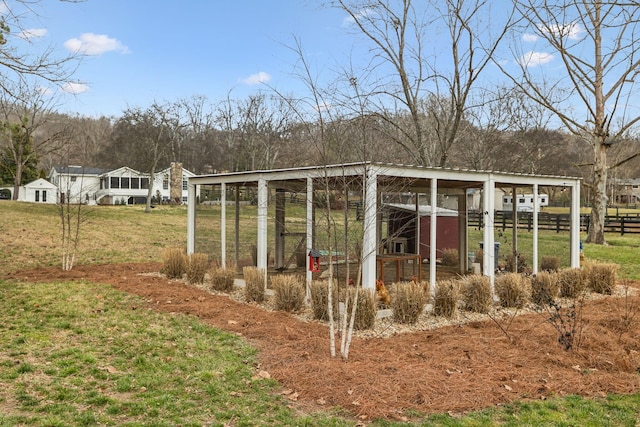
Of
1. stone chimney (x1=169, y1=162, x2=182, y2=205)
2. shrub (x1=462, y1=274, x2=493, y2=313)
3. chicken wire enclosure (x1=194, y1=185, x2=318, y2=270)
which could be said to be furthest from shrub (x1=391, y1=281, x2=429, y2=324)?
stone chimney (x1=169, y1=162, x2=182, y2=205)

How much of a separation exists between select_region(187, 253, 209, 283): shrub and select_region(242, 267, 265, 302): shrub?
79.4 inches

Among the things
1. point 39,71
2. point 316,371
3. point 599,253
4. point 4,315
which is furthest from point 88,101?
point 599,253

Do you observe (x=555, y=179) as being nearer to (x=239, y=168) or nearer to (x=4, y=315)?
(x=4, y=315)

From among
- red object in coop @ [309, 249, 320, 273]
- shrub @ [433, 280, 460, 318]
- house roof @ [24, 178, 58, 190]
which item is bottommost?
shrub @ [433, 280, 460, 318]

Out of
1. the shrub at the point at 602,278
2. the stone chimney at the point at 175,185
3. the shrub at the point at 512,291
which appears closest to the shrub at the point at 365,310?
the shrub at the point at 512,291

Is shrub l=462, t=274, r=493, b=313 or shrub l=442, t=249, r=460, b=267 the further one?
shrub l=442, t=249, r=460, b=267

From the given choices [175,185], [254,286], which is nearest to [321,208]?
[254,286]

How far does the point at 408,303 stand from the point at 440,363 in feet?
6.19

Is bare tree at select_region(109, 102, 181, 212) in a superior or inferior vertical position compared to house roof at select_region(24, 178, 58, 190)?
superior

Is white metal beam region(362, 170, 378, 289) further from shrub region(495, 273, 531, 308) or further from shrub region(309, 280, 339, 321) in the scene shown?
shrub region(495, 273, 531, 308)

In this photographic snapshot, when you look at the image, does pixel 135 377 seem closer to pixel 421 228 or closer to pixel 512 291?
pixel 512 291

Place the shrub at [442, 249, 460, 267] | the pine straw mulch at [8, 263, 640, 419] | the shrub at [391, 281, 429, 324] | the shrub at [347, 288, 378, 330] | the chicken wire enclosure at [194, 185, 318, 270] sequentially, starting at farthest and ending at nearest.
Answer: the shrub at [442, 249, 460, 267], the chicken wire enclosure at [194, 185, 318, 270], the shrub at [391, 281, 429, 324], the shrub at [347, 288, 378, 330], the pine straw mulch at [8, 263, 640, 419]

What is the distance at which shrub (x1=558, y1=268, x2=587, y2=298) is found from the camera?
8.98 m

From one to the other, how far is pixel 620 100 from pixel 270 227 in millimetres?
12907
